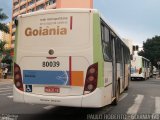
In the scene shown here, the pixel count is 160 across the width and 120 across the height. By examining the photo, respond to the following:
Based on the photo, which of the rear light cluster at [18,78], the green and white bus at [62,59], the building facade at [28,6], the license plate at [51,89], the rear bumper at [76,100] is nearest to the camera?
the rear bumper at [76,100]

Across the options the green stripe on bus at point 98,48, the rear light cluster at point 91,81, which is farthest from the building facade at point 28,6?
the rear light cluster at point 91,81

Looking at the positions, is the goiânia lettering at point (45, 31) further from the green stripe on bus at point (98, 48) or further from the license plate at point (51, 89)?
the license plate at point (51, 89)

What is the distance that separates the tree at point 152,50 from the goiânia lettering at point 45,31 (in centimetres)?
7999

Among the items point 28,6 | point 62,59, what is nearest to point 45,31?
→ point 62,59

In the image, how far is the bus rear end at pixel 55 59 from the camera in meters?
10.0

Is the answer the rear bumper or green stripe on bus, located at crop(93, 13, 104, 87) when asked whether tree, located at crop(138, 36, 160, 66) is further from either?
the rear bumper

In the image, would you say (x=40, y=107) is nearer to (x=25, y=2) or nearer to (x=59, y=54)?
(x=59, y=54)

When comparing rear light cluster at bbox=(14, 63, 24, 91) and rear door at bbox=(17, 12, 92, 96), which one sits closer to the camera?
rear door at bbox=(17, 12, 92, 96)

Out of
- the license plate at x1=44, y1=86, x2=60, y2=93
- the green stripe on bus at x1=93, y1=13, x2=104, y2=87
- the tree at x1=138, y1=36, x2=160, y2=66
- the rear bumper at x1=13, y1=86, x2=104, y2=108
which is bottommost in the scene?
the rear bumper at x1=13, y1=86, x2=104, y2=108

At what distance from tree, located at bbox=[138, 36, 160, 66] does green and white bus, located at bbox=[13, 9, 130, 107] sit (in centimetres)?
7975

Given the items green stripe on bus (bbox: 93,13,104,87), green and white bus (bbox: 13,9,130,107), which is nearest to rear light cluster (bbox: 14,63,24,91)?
green and white bus (bbox: 13,9,130,107)

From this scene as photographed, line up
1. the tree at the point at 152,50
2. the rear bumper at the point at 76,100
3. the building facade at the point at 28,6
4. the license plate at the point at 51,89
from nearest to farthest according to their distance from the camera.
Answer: the rear bumper at the point at 76,100
the license plate at the point at 51,89
the tree at the point at 152,50
the building facade at the point at 28,6

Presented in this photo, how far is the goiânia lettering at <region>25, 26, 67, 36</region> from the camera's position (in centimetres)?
1035

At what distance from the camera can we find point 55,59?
10.3m
